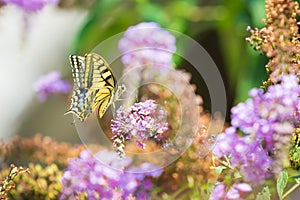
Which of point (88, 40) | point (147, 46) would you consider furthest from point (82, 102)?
point (88, 40)

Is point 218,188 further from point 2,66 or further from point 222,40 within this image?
point 2,66

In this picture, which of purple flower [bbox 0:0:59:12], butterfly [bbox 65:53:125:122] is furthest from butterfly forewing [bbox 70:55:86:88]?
purple flower [bbox 0:0:59:12]

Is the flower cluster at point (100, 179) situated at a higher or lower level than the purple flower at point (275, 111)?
lower

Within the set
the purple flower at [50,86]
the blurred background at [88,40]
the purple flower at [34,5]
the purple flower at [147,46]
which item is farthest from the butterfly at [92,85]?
the purple flower at [34,5]

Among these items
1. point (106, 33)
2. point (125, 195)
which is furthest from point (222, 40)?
point (125, 195)

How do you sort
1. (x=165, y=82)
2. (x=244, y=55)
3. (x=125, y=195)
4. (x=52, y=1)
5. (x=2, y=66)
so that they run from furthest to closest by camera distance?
(x=2, y=66) < (x=244, y=55) < (x=52, y=1) < (x=165, y=82) < (x=125, y=195)

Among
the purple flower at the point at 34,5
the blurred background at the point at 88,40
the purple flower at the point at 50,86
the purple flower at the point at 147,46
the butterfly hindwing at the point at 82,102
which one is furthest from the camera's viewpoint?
the blurred background at the point at 88,40

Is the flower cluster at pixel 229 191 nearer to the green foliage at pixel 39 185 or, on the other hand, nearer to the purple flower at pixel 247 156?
the purple flower at pixel 247 156
